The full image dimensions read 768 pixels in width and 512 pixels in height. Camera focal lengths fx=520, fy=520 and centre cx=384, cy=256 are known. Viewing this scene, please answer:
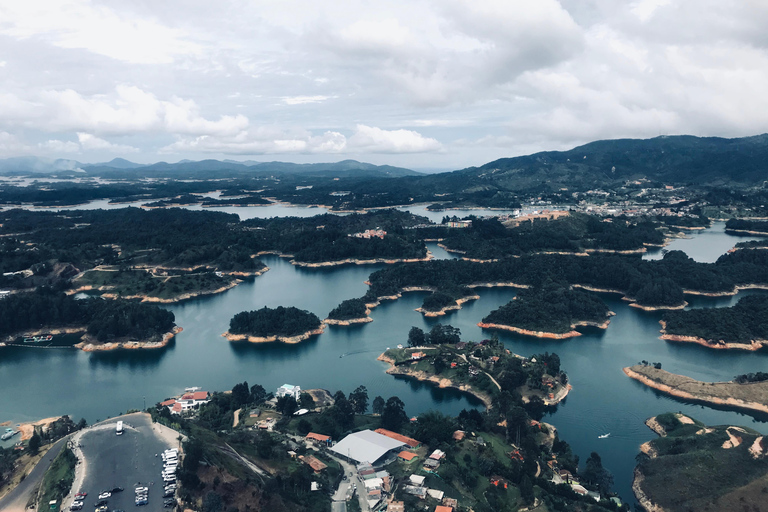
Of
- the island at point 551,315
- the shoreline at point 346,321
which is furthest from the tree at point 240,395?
the island at point 551,315

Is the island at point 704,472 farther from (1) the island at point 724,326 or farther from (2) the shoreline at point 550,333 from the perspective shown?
(2) the shoreline at point 550,333

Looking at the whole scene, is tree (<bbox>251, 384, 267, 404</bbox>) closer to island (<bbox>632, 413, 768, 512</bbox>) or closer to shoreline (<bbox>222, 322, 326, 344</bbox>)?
shoreline (<bbox>222, 322, 326, 344</bbox>)

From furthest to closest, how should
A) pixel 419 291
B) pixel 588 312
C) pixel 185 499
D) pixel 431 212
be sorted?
pixel 431 212 < pixel 419 291 < pixel 588 312 < pixel 185 499

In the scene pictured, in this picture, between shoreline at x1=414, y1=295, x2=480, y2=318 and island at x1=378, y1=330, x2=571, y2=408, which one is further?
shoreline at x1=414, y1=295, x2=480, y2=318

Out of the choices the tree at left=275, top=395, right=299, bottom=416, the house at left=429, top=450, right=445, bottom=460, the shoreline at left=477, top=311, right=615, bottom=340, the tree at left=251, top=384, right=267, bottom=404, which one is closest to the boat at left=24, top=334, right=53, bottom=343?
the tree at left=251, top=384, right=267, bottom=404

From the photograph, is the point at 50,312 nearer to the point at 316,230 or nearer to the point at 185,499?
the point at 185,499

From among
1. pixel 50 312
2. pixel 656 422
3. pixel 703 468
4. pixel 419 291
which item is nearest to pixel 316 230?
pixel 419 291
